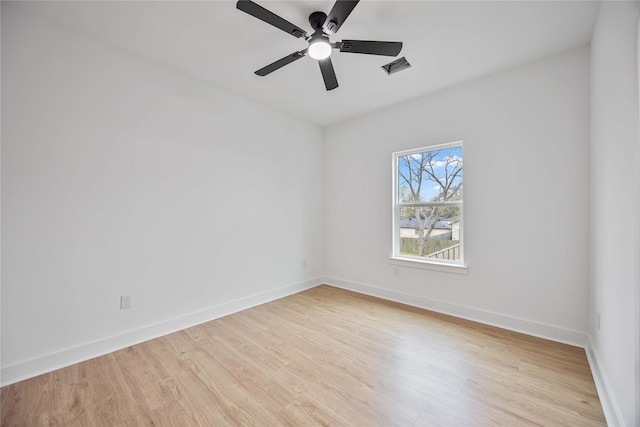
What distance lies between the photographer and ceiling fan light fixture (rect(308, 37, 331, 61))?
73.7 inches

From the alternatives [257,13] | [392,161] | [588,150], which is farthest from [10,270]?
[588,150]

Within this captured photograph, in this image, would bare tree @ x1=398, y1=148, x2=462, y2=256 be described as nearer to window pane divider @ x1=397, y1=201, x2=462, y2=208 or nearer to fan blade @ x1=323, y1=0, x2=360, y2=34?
window pane divider @ x1=397, y1=201, x2=462, y2=208

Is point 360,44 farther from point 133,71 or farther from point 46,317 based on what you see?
point 46,317

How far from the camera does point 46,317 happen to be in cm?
197

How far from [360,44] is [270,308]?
296 cm

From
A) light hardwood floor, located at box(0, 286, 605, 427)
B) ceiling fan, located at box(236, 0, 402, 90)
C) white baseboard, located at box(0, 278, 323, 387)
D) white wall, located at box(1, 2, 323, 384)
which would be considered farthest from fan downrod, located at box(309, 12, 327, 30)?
white baseboard, located at box(0, 278, 323, 387)

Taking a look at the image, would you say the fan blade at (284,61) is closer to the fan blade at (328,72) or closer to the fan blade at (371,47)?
the fan blade at (328,72)

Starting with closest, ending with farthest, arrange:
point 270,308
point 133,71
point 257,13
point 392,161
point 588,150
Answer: point 257,13, point 588,150, point 133,71, point 270,308, point 392,161

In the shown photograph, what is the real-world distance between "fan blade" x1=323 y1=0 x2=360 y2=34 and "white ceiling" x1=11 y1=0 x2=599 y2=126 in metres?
0.20

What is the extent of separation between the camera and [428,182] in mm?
3338

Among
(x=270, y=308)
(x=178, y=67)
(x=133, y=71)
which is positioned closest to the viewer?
(x=133, y=71)

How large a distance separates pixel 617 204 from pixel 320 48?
7.10 ft

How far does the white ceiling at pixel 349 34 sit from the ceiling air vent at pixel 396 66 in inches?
2.5

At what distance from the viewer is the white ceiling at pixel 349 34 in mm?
1867
